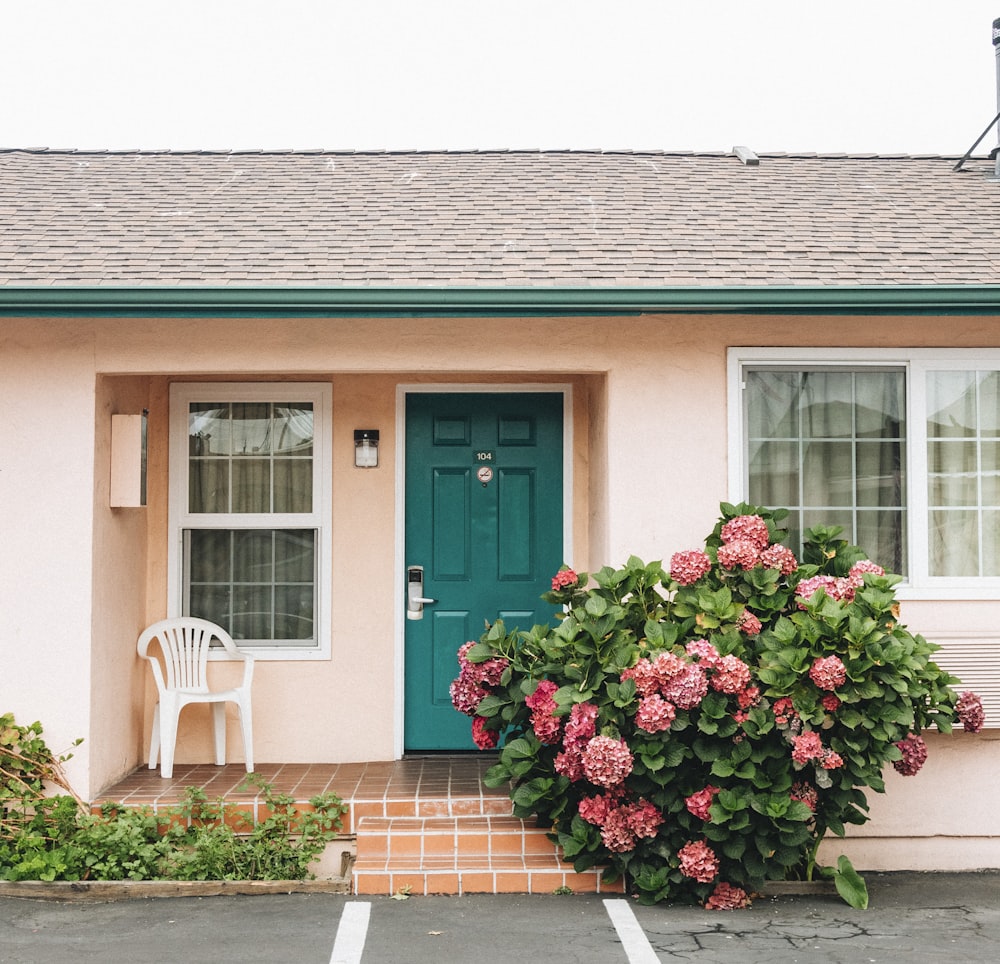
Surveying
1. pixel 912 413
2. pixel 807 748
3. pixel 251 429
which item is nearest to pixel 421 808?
pixel 807 748

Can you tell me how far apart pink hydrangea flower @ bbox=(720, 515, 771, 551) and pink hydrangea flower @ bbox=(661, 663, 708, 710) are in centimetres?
82

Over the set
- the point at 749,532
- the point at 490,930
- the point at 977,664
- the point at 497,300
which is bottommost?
the point at 490,930

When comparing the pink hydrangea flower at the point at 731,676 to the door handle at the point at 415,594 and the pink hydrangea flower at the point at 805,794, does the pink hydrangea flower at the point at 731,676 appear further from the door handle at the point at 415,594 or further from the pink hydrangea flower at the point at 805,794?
the door handle at the point at 415,594

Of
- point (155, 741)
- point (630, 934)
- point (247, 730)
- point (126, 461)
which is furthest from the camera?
point (155, 741)

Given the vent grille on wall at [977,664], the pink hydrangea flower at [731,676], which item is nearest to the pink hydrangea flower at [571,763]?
the pink hydrangea flower at [731,676]

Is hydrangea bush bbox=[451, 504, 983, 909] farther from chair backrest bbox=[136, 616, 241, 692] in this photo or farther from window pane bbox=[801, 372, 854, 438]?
chair backrest bbox=[136, 616, 241, 692]

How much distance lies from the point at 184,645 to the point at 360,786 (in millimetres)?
1435

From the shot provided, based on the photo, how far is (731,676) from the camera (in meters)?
4.92

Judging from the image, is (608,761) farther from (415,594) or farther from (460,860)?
(415,594)

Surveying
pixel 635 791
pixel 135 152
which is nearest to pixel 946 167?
pixel 635 791

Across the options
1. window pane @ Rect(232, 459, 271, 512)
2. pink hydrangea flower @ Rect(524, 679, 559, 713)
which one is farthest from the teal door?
pink hydrangea flower @ Rect(524, 679, 559, 713)

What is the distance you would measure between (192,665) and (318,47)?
73.6ft

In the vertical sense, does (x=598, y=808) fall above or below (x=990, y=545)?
below

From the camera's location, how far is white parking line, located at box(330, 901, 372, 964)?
14.7 ft
